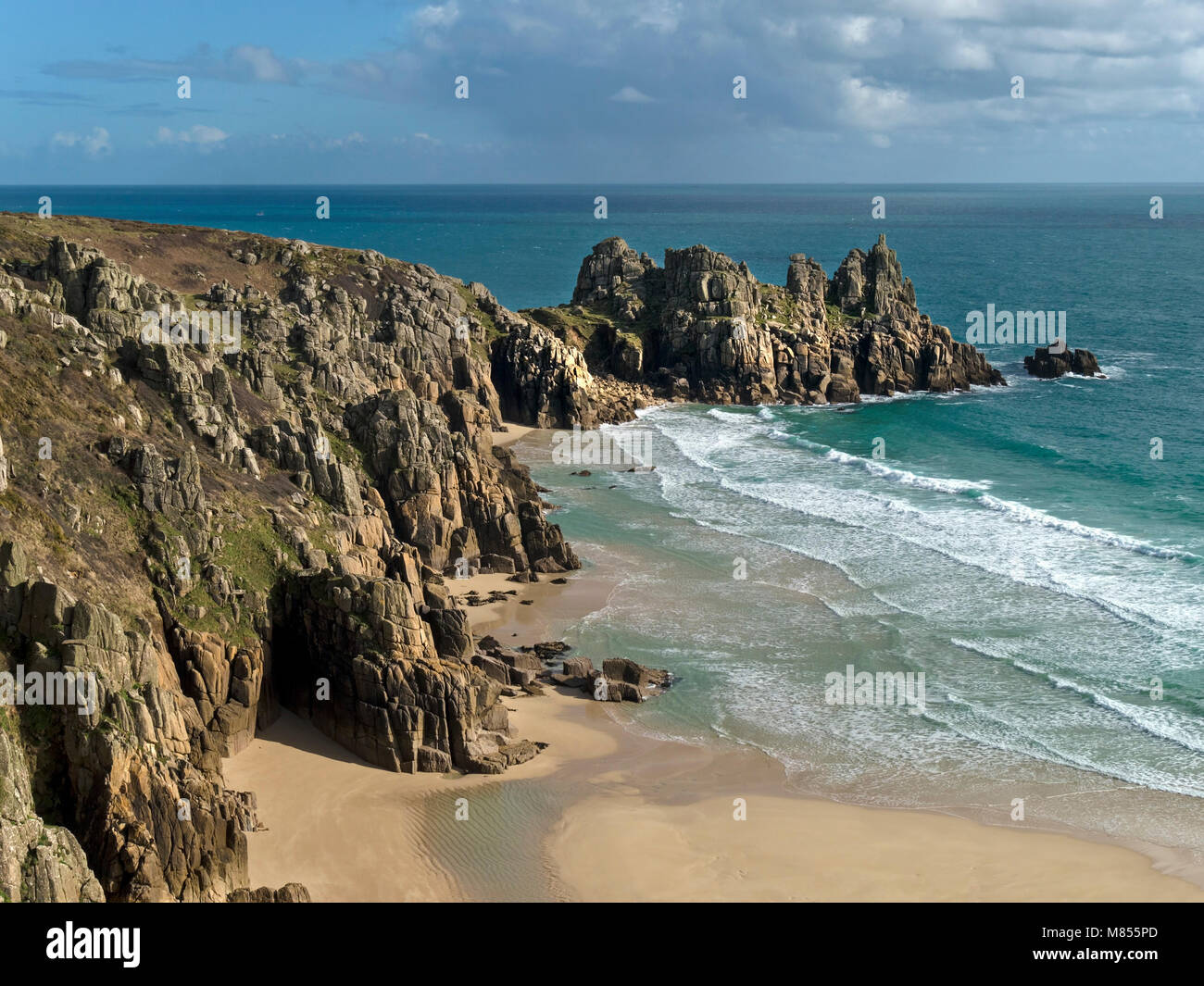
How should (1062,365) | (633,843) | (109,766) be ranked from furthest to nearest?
(1062,365) → (633,843) → (109,766)

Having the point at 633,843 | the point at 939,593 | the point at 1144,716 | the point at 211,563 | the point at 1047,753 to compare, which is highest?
the point at 211,563

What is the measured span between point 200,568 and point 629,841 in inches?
634

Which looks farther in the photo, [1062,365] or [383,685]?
[1062,365]

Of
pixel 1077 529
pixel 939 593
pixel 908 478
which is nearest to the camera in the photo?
pixel 939 593

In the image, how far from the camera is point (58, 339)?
46250 millimetres

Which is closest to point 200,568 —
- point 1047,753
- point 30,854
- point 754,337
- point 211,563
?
point 211,563

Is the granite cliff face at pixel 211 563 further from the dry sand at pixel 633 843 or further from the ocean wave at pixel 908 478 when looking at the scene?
the ocean wave at pixel 908 478

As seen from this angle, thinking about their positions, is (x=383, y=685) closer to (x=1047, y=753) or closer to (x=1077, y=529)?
(x=1047, y=753)

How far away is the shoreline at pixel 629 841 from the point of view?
32.2 m

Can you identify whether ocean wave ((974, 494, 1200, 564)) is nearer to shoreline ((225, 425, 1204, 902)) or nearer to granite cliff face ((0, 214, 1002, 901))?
granite cliff face ((0, 214, 1002, 901))

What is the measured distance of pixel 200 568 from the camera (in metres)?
38.7

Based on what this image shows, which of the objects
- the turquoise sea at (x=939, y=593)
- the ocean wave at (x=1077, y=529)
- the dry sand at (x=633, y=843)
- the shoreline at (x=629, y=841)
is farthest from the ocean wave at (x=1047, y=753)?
the ocean wave at (x=1077, y=529)

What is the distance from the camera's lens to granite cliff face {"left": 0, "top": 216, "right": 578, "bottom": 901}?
2902 centimetres

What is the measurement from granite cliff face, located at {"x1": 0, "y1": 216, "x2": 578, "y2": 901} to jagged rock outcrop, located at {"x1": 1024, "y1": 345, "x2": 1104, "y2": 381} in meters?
63.3
